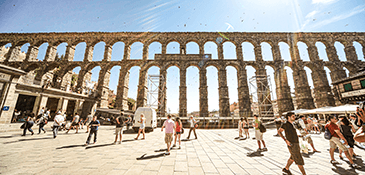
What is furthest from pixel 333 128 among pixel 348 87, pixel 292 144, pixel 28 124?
pixel 348 87

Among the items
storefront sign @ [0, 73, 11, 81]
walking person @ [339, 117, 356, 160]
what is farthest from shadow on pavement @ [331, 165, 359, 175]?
storefront sign @ [0, 73, 11, 81]

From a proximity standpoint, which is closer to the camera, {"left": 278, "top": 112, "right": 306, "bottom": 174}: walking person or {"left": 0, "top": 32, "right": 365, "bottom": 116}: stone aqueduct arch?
{"left": 278, "top": 112, "right": 306, "bottom": 174}: walking person

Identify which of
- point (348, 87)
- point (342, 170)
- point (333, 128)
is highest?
point (348, 87)

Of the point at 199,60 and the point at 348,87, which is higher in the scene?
the point at 199,60

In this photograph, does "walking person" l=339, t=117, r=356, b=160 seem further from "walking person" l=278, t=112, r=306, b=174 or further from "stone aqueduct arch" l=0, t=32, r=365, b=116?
"stone aqueduct arch" l=0, t=32, r=365, b=116

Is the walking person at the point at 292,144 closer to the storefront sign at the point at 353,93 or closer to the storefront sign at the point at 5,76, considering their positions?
the storefront sign at the point at 5,76

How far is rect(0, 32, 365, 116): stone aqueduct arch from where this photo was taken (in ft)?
65.1

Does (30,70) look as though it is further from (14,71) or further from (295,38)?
(295,38)

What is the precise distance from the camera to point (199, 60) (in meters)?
21.8

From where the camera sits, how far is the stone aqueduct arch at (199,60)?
19.8 m

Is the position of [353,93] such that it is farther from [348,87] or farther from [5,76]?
[5,76]

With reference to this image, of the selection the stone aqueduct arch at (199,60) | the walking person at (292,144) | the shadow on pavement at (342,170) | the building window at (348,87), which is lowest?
the shadow on pavement at (342,170)

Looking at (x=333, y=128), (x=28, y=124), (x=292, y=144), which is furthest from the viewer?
(x=28, y=124)

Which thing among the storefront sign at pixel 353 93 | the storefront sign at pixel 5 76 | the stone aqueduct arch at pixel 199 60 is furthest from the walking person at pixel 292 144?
the storefront sign at pixel 353 93
